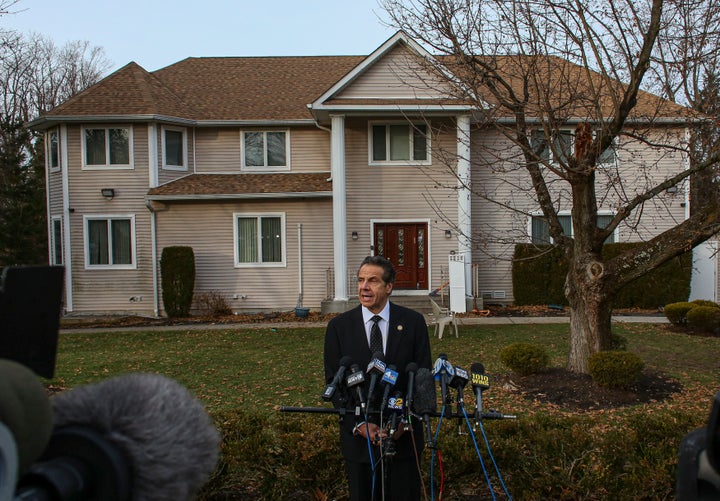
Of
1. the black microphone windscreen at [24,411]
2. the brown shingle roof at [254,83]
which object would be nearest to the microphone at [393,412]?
the black microphone windscreen at [24,411]

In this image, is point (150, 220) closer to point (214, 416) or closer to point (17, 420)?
point (214, 416)

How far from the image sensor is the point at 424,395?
3004 mm

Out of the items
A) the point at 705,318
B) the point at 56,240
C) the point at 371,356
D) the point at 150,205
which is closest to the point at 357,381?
the point at 371,356

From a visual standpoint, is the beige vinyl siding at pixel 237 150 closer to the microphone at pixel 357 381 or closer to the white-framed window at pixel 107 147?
the white-framed window at pixel 107 147

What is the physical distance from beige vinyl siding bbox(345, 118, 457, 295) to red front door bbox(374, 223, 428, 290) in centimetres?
24

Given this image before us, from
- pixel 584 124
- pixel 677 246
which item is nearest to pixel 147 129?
pixel 584 124

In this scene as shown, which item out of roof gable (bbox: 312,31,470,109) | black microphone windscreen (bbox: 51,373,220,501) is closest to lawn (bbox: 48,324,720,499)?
black microphone windscreen (bbox: 51,373,220,501)

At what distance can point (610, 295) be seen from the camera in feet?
28.0

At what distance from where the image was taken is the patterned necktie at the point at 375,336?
155 inches

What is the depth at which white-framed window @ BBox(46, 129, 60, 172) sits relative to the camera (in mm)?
20539

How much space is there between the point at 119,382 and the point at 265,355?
36.7ft

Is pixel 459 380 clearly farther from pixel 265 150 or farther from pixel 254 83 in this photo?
pixel 254 83

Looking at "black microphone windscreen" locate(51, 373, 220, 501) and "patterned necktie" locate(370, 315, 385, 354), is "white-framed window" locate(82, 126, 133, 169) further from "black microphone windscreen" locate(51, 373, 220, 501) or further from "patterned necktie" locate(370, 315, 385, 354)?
"black microphone windscreen" locate(51, 373, 220, 501)

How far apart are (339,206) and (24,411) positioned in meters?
17.9
